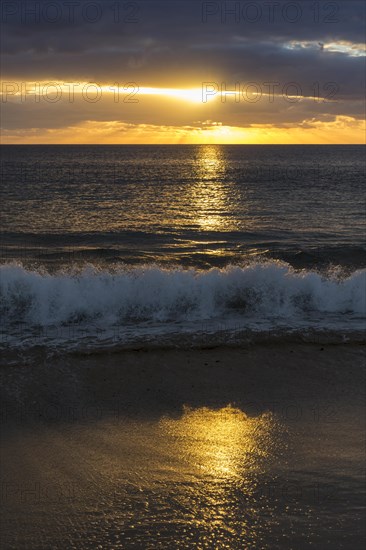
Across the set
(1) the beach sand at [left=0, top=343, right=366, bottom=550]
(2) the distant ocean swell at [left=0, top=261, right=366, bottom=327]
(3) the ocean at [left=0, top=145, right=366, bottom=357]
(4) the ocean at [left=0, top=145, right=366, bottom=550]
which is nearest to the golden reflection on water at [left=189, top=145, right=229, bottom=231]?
(3) the ocean at [left=0, top=145, right=366, bottom=357]

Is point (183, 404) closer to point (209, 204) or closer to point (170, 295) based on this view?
point (170, 295)

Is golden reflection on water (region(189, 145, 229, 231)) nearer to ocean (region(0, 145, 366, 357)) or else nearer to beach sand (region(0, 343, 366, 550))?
ocean (region(0, 145, 366, 357))

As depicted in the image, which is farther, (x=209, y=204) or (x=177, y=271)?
(x=209, y=204)

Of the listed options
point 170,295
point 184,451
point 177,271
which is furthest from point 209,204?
point 184,451

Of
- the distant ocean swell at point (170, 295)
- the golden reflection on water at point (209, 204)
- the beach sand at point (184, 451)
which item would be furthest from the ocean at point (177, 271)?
the beach sand at point (184, 451)

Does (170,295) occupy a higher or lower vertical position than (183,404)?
higher

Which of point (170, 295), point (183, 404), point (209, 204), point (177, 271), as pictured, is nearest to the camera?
point (183, 404)

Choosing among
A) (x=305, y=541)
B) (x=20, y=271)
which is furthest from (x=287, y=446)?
(x=20, y=271)

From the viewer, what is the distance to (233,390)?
28.1 ft

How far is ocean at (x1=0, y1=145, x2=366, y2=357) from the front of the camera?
11594mm

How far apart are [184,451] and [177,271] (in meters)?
7.48

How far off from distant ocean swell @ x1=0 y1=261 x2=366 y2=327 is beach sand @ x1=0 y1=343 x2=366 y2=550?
2558 mm

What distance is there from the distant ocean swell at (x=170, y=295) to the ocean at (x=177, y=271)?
0.03 metres

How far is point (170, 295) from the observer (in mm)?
13023
